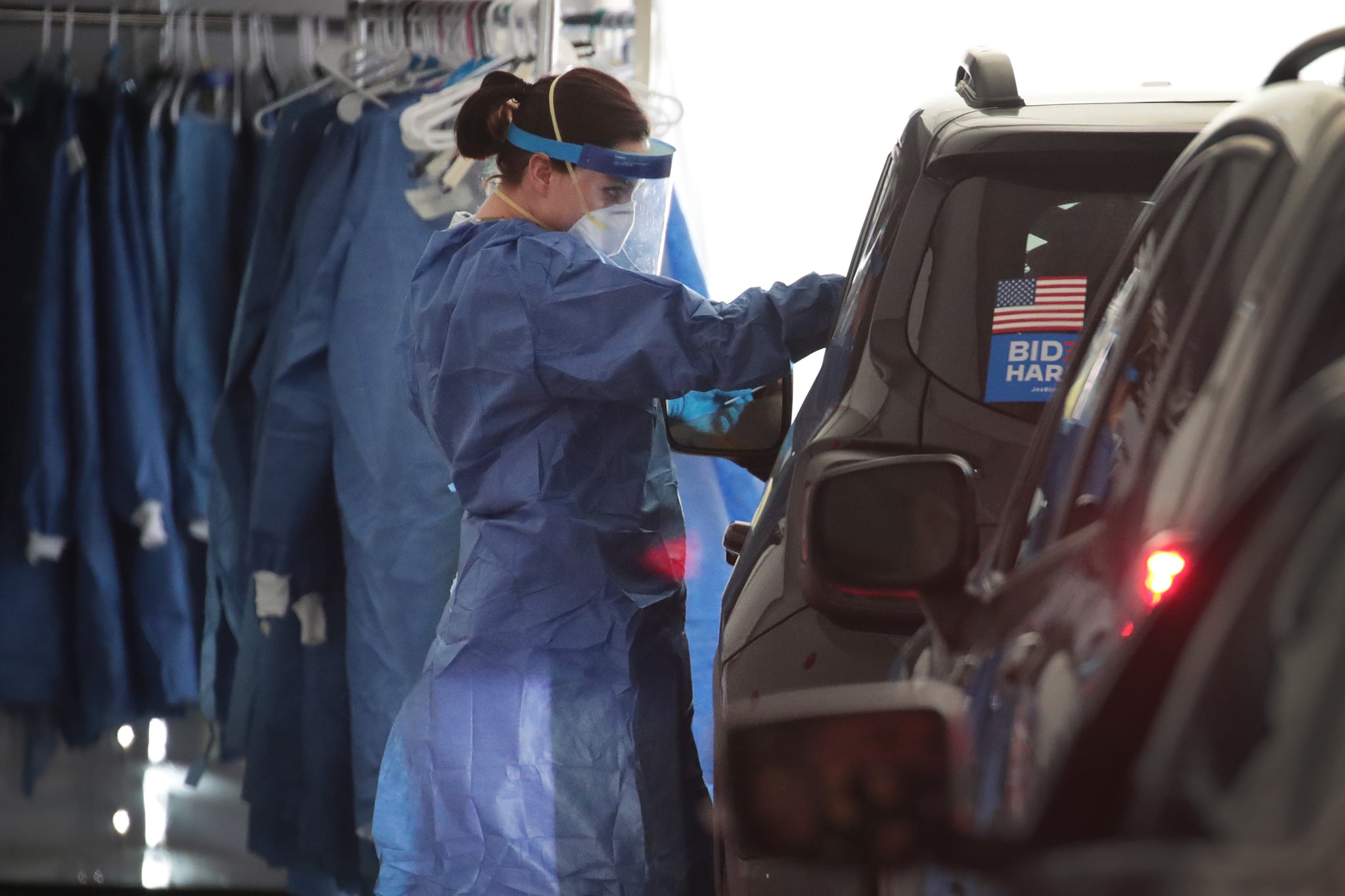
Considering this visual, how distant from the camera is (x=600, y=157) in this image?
2.31m

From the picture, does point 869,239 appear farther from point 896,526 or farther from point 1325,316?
point 1325,316

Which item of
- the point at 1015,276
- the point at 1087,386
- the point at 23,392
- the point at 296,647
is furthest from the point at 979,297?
the point at 23,392

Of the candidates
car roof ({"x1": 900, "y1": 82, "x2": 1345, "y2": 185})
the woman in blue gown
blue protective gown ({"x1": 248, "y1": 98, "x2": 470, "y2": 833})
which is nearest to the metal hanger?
blue protective gown ({"x1": 248, "y1": 98, "x2": 470, "y2": 833})

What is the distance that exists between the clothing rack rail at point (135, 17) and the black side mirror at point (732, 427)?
5.31ft

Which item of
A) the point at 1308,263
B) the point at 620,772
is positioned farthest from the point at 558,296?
the point at 1308,263

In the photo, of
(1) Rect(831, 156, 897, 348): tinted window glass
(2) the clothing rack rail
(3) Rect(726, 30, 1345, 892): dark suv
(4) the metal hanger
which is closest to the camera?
(3) Rect(726, 30, 1345, 892): dark suv

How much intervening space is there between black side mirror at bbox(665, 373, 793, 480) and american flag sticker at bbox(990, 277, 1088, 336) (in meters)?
0.80

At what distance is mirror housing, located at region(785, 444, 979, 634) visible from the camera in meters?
1.14

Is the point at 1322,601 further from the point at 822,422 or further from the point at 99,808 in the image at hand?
the point at 99,808

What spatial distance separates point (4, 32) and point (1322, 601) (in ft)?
12.6

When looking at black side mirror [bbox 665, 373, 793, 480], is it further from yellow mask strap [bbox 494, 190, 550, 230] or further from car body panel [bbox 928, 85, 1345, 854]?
car body panel [bbox 928, 85, 1345, 854]

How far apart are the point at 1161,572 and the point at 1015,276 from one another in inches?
39.8

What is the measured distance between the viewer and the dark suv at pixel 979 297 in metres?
1.67

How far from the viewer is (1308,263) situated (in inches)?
30.0
